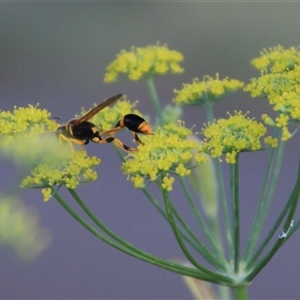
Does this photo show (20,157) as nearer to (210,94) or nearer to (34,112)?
(34,112)

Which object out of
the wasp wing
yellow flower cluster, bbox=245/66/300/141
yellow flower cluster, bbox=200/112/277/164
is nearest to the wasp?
the wasp wing

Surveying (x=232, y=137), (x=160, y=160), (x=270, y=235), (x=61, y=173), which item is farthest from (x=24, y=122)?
(x=270, y=235)

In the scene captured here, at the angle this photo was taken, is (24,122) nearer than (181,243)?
No

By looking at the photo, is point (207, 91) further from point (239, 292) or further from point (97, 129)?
point (239, 292)

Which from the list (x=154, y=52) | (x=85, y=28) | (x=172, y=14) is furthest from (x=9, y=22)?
(x=154, y=52)

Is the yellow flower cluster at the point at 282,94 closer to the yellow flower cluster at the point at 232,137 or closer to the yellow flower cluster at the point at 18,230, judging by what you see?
the yellow flower cluster at the point at 232,137

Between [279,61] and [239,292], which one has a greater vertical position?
[279,61]

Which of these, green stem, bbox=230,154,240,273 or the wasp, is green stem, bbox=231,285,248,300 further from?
the wasp
